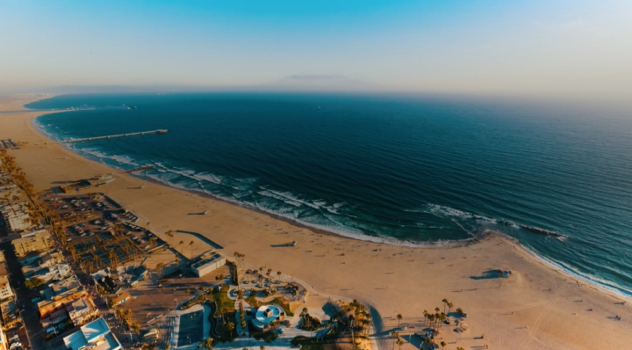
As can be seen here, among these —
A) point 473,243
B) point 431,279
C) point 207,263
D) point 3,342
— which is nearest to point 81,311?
point 3,342

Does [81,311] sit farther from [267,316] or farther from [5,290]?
[267,316]

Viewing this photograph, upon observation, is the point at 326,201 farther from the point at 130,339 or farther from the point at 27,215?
the point at 27,215

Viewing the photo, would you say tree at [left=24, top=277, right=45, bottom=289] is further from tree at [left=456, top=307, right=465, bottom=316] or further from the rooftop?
tree at [left=456, top=307, right=465, bottom=316]

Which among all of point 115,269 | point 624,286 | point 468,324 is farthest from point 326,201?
point 624,286

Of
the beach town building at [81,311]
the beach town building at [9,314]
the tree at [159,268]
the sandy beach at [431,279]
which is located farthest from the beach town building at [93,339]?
the sandy beach at [431,279]

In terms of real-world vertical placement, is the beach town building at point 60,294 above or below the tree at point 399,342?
above

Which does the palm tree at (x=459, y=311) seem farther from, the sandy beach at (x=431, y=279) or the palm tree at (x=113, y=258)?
the palm tree at (x=113, y=258)
